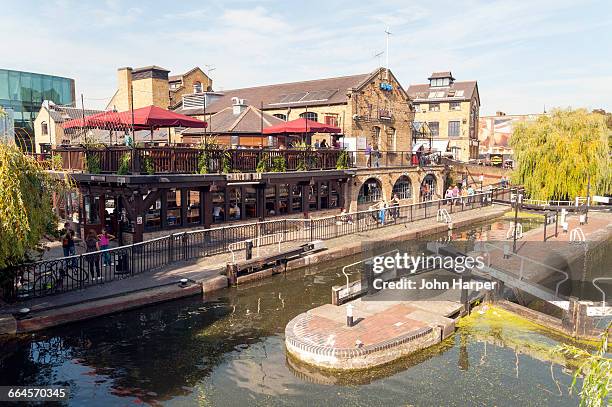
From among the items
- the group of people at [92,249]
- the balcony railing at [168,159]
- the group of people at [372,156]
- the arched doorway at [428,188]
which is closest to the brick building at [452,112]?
the arched doorway at [428,188]

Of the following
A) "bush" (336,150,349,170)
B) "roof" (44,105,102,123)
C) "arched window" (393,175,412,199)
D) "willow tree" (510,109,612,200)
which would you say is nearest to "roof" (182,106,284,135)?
"bush" (336,150,349,170)

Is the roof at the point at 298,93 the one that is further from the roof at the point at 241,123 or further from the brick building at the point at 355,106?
the roof at the point at 241,123

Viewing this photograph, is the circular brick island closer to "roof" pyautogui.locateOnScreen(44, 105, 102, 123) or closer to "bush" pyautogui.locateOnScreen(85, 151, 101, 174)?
"bush" pyautogui.locateOnScreen(85, 151, 101, 174)

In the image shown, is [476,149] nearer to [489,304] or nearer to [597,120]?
[597,120]

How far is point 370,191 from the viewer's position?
30.3m

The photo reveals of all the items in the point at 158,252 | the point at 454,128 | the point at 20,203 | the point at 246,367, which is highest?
the point at 454,128

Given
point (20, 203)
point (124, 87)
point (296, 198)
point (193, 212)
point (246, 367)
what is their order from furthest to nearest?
point (124, 87) → point (296, 198) → point (193, 212) → point (246, 367) → point (20, 203)

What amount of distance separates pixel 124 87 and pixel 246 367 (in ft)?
122

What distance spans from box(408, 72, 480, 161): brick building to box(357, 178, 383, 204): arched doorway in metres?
26.6

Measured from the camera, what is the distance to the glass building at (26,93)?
153ft

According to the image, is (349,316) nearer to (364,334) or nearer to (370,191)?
(364,334)

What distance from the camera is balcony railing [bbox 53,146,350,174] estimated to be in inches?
667

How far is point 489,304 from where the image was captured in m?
13.5

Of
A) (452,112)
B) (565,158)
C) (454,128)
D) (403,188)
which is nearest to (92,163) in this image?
(403,188)
